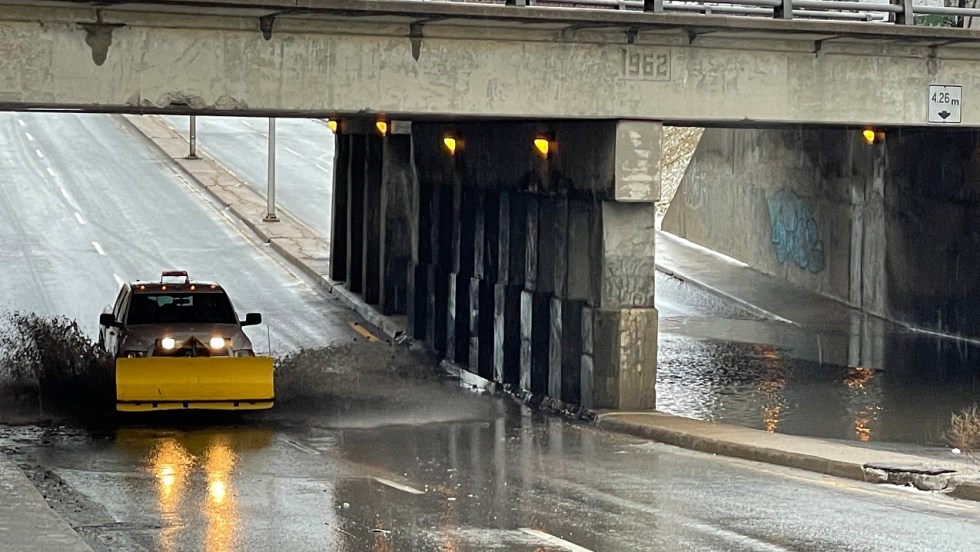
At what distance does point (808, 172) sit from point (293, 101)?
825 inches

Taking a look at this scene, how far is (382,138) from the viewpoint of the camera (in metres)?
32.7

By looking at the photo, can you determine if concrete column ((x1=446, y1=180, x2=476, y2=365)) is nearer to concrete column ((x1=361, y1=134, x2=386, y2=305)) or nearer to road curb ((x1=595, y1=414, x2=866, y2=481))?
concrete column ((x1=361, y1=134, x2=386, y2=305))

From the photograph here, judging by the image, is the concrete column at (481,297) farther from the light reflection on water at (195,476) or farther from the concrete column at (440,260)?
the light reflection on water at (195,476)

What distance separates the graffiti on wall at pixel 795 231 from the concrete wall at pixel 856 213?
25 millimetres

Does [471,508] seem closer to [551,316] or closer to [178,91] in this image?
[178,91]

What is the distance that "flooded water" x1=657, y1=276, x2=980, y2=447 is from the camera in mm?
21547

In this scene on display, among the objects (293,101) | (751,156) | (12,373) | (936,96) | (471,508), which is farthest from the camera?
(751,156)

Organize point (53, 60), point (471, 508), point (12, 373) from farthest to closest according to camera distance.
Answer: point (12, 373) < point (53, 60) < point (471, 508)

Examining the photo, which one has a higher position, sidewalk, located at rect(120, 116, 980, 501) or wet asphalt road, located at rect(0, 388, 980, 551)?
sidewalk, located at rect(120, 116, 980, 501)

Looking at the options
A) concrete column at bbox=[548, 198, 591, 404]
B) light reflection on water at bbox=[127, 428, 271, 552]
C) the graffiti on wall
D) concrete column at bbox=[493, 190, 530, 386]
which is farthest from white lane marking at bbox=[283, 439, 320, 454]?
the graffiti on wall

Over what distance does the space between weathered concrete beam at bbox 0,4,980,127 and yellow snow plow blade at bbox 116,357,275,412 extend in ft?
10.3

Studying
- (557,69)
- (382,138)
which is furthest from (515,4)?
(382,138)

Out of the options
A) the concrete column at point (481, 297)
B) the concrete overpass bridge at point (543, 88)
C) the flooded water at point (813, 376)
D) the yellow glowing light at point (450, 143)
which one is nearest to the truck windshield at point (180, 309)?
the concrete overpass bridge at point (543, 88)

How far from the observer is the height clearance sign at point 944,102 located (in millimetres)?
21875
